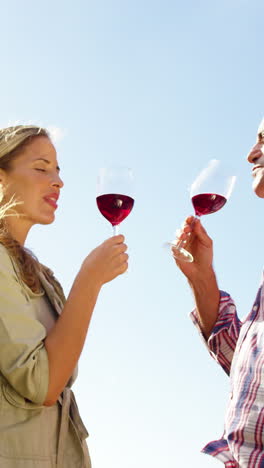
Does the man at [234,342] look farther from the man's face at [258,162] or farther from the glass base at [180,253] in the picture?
the glass base at [180,253]

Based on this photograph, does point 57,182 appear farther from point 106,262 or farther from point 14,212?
point 106,262

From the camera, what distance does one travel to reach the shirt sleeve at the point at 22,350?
290cm

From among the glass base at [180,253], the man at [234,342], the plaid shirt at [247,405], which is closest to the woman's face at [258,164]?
the man at [234,342]

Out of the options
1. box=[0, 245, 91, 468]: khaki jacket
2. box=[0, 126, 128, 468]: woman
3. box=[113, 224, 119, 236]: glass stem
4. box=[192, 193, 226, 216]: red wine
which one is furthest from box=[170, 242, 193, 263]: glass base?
box=[0, 245, 91, 468]: khaki jacket

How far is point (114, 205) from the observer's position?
12.5 feet

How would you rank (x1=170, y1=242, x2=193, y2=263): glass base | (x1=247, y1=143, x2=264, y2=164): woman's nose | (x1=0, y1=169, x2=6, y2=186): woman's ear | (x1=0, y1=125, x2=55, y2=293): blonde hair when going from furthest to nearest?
(x1=170, y1=242, x2=193, y2=263): glass base < (x1=247, y1=143, x2=264, y2=164): woman's nose < (x1=0, y1=169, x2=6, y2=186): woman's ear < (x1=0, y1=125, x2=55, y2=293): blonde hair


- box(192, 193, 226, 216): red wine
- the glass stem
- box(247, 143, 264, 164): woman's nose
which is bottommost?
the glass stem

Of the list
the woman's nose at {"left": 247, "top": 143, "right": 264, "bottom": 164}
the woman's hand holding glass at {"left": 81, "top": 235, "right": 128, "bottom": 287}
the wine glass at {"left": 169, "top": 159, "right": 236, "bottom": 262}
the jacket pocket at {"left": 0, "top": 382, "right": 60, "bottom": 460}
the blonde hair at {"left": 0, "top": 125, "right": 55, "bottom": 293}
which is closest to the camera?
the jacket pocket at {"left": 0, "top": 382, "right": 60, "bottom": 460}

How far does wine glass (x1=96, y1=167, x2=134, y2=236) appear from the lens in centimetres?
380

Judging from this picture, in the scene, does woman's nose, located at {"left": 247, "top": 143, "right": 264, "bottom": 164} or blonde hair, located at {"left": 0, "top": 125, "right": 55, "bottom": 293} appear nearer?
blonde hair, located at {"left": 0, "top": 125, "right": 55, "bottom": 293}

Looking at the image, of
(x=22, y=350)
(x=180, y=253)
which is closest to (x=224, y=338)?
(x=180, y=253)

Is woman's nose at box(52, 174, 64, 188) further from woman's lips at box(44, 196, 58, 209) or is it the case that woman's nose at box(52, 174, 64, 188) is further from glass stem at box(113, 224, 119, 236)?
glass stem at box(113, 224, 119, 236)

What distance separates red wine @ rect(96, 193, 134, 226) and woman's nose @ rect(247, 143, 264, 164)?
0.92 meters

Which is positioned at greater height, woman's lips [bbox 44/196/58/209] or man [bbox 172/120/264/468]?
woman's lips [bbox 44/196/58/209]
